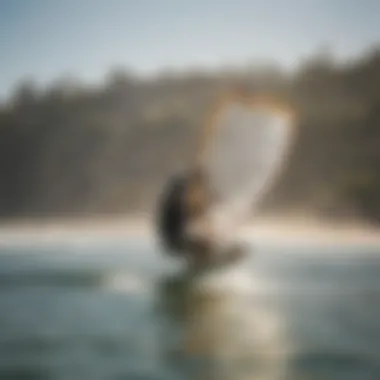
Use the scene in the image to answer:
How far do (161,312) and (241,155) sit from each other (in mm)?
362

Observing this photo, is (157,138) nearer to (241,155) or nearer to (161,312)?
(241,155)

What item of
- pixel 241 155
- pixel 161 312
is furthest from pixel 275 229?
pixel 161 312

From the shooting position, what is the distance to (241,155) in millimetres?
1395

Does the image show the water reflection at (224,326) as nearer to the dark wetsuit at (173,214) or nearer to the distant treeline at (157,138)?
the dark wetsuit at (173,214)

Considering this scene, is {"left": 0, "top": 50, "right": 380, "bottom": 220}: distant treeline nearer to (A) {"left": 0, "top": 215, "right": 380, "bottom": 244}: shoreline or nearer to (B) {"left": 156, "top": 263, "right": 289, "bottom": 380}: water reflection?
(A) {"left": 0, "top": 215, "right": 380, "bottom": 244}: shoreline

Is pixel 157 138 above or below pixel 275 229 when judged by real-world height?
above

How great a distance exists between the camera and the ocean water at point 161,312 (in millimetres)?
1312

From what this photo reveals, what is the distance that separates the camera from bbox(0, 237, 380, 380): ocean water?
1.31m

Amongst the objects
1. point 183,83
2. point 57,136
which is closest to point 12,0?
point 57,136

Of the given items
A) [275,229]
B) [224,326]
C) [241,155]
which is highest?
[241,155]

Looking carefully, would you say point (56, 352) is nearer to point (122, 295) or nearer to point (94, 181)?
point (122, 295)

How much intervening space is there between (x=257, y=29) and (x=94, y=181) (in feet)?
1.57

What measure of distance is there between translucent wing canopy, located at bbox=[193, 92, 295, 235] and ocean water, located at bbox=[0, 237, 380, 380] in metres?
0.11

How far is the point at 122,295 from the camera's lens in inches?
55.2
